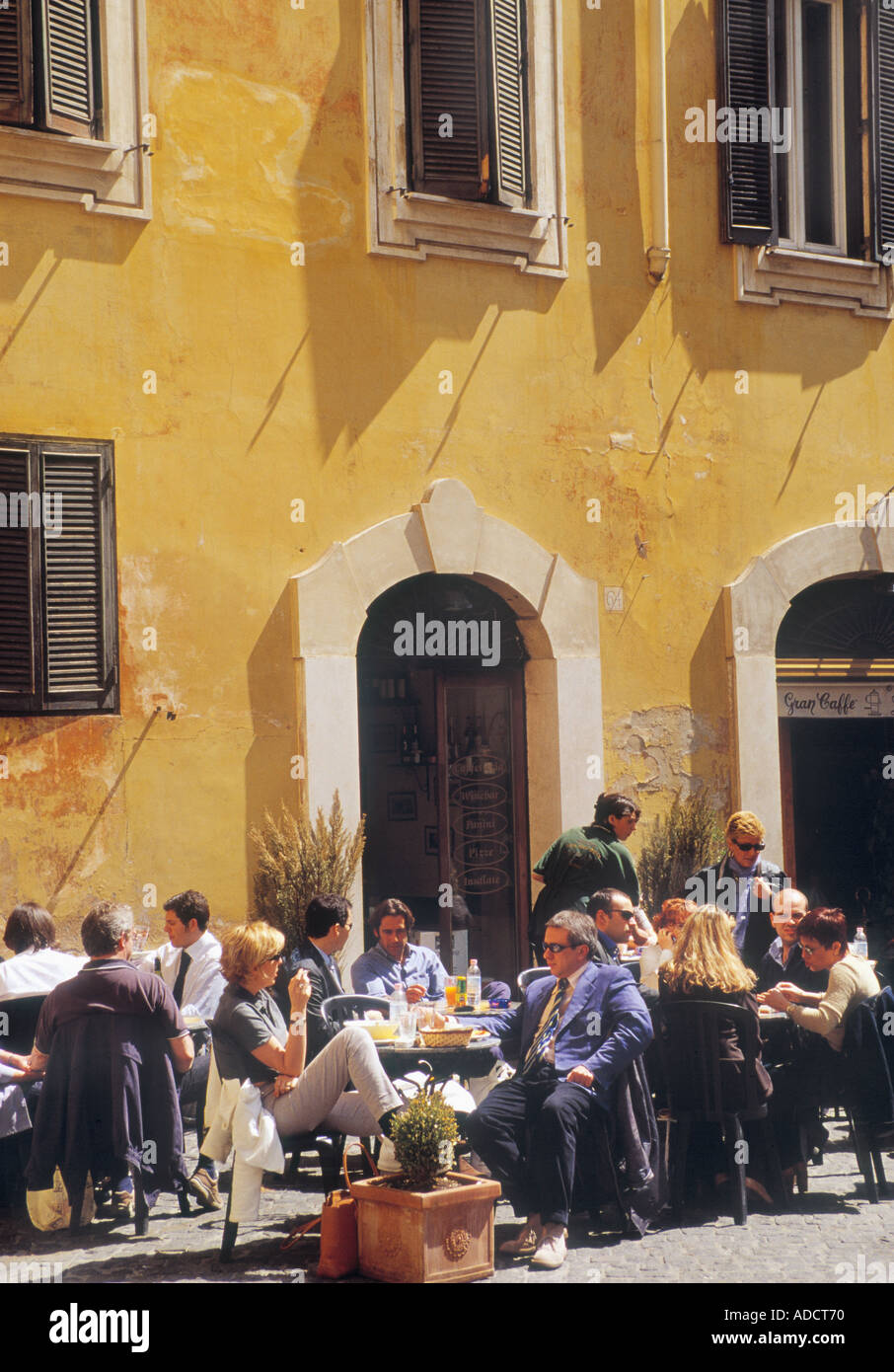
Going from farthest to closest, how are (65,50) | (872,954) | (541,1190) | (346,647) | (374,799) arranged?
(872,954) < (374,799) < (346,647) < (65,50) < (541,1190)

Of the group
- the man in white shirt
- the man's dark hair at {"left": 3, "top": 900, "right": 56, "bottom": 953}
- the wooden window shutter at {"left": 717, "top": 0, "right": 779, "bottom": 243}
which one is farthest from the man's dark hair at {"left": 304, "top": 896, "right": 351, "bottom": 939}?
the wooden window shutter at {"left": 717, "top": 0, "right": 779, "bottom": 243}

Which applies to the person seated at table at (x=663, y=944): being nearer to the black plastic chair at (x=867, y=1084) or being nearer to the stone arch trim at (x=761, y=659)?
the black plastic chair at (x=867, y=1084)

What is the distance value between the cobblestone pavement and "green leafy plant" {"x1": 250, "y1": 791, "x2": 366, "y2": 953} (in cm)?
200

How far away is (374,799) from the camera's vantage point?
32.0ft

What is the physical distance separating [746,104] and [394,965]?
6.24m

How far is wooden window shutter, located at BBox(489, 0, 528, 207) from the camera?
9.57 m

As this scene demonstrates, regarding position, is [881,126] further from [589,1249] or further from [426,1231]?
[426,1231]

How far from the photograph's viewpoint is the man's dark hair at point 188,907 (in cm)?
741

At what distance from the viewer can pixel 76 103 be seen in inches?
331

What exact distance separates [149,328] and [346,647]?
2.02 meters

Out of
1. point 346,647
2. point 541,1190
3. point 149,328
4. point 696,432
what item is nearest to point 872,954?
point 696,432

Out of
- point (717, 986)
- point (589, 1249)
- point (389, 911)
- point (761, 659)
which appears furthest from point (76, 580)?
point (761, 659)
